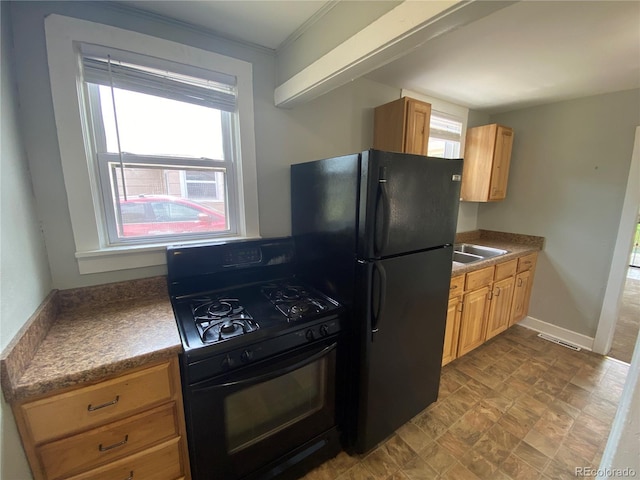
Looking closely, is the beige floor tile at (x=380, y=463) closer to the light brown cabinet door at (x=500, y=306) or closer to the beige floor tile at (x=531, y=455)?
the beige floor tile at (x=531, y=455)

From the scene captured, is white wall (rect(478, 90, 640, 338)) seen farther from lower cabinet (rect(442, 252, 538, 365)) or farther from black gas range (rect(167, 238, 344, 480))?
black gas range (rect(167, 238, 344, 480))

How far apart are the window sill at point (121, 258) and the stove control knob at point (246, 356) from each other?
30.6 inches

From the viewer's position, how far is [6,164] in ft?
3.28

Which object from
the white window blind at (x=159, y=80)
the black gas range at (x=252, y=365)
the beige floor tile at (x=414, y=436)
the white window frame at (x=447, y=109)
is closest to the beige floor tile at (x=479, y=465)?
the beige floor tile at (x=414, y=436)

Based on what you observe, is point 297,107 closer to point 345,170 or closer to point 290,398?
point 345,170

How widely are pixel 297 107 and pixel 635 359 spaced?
191 centimetres

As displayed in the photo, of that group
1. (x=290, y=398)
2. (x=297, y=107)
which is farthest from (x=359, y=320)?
(x=297, y=107)

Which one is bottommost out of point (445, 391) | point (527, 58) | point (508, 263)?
point (445, 391)

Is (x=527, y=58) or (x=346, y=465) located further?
(x=527, y=58)

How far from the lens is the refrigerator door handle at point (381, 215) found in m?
1.27

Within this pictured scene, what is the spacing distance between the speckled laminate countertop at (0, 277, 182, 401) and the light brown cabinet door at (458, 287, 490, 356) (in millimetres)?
2093

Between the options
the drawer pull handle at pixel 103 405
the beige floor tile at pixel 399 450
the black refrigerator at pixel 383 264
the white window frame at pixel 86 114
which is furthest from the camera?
the beige floor tile at pixel 399 450

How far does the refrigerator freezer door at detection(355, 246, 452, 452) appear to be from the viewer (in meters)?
1.40

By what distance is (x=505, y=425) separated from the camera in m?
1.77
